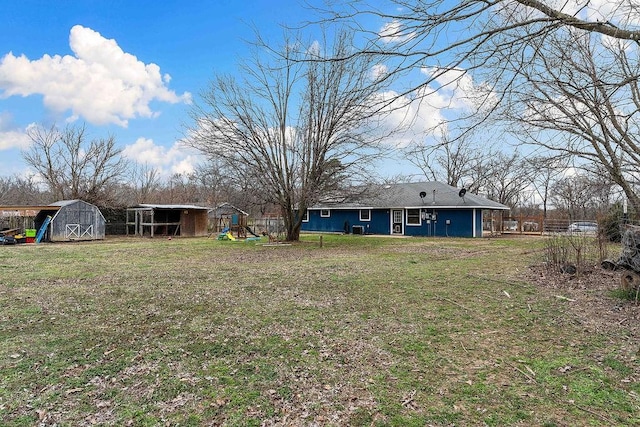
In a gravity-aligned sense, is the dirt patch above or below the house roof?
below

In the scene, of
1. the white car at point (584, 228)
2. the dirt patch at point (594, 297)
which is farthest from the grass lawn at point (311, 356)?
the white car at point (584, 228)

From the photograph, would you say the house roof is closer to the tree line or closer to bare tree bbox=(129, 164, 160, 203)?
the tree line

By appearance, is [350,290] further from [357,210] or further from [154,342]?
[357,210]

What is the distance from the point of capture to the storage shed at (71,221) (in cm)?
1894

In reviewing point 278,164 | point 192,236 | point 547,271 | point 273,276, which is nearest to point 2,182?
point 192,236

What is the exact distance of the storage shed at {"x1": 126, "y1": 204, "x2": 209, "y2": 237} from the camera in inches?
949

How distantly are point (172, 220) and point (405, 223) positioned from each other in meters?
15.3

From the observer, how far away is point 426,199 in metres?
23.4

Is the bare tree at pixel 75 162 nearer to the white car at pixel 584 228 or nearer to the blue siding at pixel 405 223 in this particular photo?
the blue siding at pixel 405 223

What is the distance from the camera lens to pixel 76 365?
140 inches

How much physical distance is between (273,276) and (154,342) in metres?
4.33

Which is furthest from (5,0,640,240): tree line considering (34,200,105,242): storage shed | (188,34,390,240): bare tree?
(34,200,105,242): storage shed

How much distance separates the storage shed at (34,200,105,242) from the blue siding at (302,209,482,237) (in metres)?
13.7

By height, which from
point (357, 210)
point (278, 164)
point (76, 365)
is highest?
point (278, 164)
